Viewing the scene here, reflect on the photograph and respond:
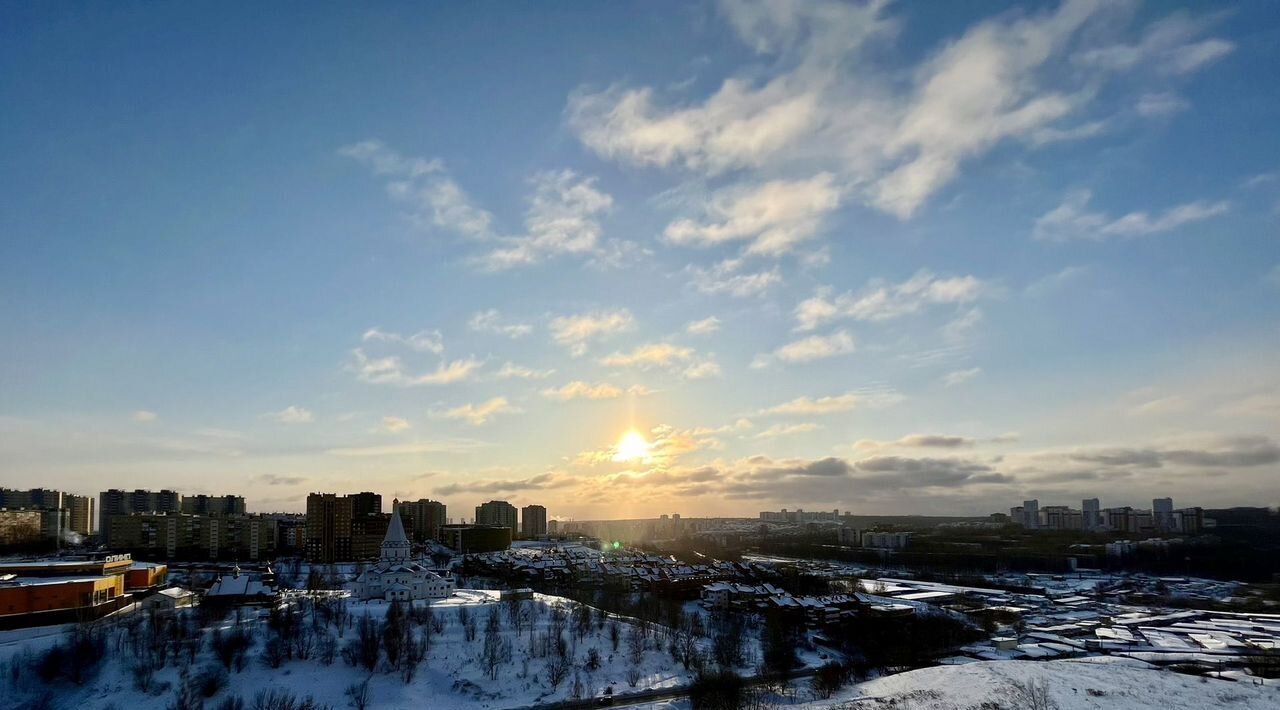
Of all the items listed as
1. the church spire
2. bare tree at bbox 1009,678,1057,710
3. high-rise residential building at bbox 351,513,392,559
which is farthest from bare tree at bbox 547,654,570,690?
high-rise residential building at bbox 351,513,392,559

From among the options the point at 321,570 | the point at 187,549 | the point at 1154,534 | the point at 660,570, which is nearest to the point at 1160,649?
the point at 660,570

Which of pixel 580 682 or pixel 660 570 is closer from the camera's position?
pixel 580 682

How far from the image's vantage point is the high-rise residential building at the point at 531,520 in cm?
19041

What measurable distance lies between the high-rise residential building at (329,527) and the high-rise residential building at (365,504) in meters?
1.58

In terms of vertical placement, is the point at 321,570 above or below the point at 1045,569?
above

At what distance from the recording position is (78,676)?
37125 mm

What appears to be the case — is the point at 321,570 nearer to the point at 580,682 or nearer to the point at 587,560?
the point at 587,560

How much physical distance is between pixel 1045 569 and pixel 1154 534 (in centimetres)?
6905

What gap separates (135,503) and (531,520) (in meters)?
82.8

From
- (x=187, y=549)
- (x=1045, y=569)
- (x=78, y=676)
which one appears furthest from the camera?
(x=1045, y=569)

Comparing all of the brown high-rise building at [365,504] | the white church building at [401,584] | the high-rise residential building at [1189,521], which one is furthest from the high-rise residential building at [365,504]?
the high-rise residential building at [1189,521]

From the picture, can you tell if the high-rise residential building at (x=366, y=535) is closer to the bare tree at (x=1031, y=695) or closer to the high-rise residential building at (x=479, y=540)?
the high-rise residential building at (x=479, y=540)

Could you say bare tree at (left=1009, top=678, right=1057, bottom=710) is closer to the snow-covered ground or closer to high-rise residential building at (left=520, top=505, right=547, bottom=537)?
the snow-covered ground

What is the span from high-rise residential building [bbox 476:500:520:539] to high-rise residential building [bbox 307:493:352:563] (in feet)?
276
